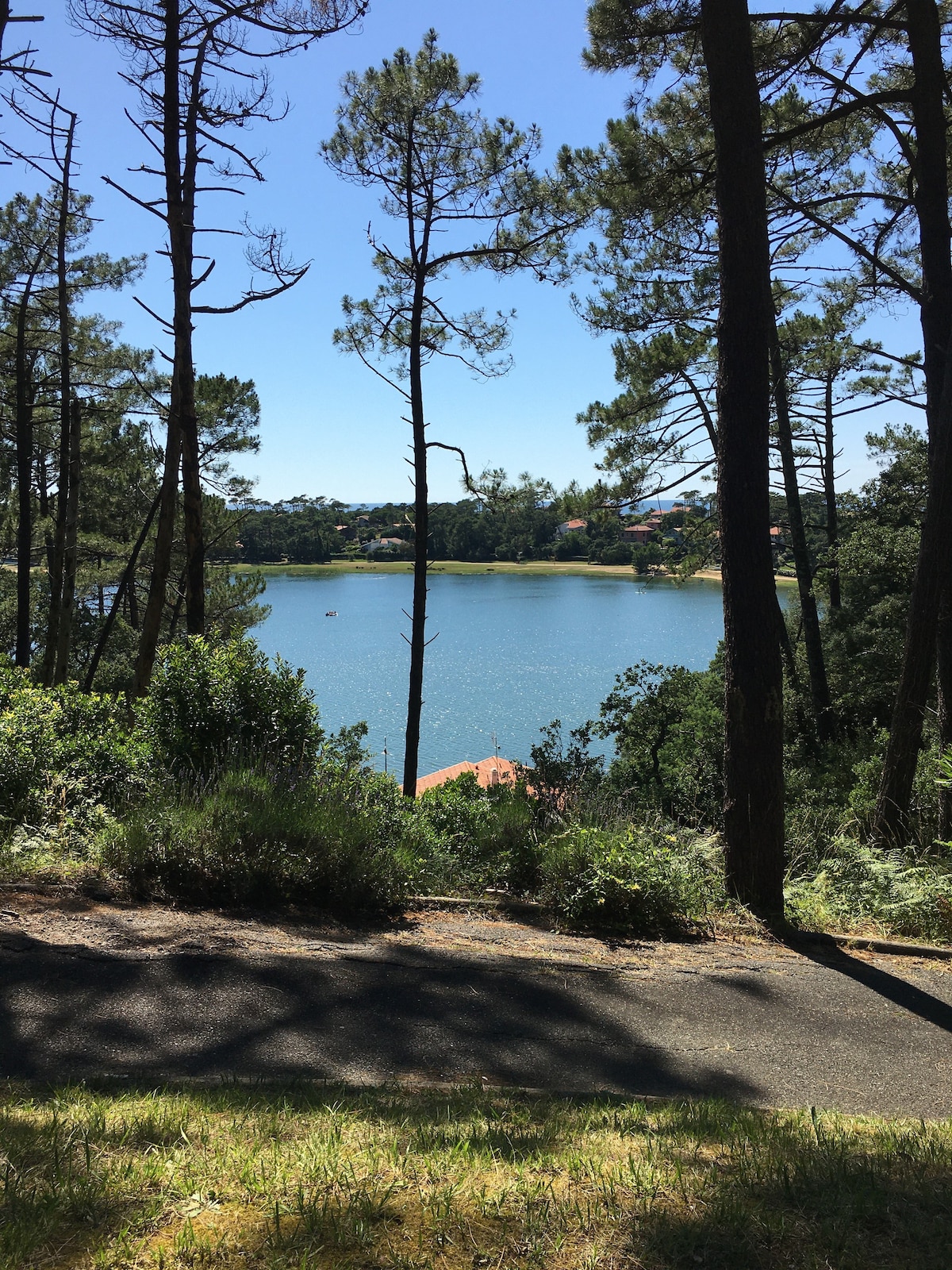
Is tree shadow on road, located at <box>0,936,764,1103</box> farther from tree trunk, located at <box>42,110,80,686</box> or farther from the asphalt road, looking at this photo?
tree trunk, located at <box>42,110,80,686</box>

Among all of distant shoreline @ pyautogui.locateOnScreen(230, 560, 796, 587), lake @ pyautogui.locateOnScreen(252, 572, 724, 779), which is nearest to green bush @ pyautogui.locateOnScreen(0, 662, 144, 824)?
lake @ pyautogui.locateOnScreen(252, 572, 724, 779)

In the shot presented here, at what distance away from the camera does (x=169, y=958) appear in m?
3.94

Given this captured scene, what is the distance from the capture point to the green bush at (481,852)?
6.02 m

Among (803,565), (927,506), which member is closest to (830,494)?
(803,565)

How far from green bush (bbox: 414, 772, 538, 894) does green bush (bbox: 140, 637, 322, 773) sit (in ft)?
4.02

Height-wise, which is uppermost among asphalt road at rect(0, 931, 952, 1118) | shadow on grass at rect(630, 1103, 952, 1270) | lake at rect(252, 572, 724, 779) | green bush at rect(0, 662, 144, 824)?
green bush at rect(0, 662, 144, 824)

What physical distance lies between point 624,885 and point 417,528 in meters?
9.93

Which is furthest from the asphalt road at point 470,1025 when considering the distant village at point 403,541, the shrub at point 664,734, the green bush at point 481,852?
the distant village at point 403,541

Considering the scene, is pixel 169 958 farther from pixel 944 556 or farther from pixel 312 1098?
pixel 944 556

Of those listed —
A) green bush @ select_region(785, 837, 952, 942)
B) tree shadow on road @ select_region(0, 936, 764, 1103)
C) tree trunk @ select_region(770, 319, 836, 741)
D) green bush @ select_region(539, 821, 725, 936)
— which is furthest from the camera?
tree trunk @ select_region(770, 319, 836, 741)

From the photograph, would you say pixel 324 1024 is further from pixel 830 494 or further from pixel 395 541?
pixel 395 541

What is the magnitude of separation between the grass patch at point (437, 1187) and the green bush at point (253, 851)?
2.04 meters

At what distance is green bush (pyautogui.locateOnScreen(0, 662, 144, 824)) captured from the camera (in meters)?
→ 5.90

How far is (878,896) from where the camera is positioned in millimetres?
5828
